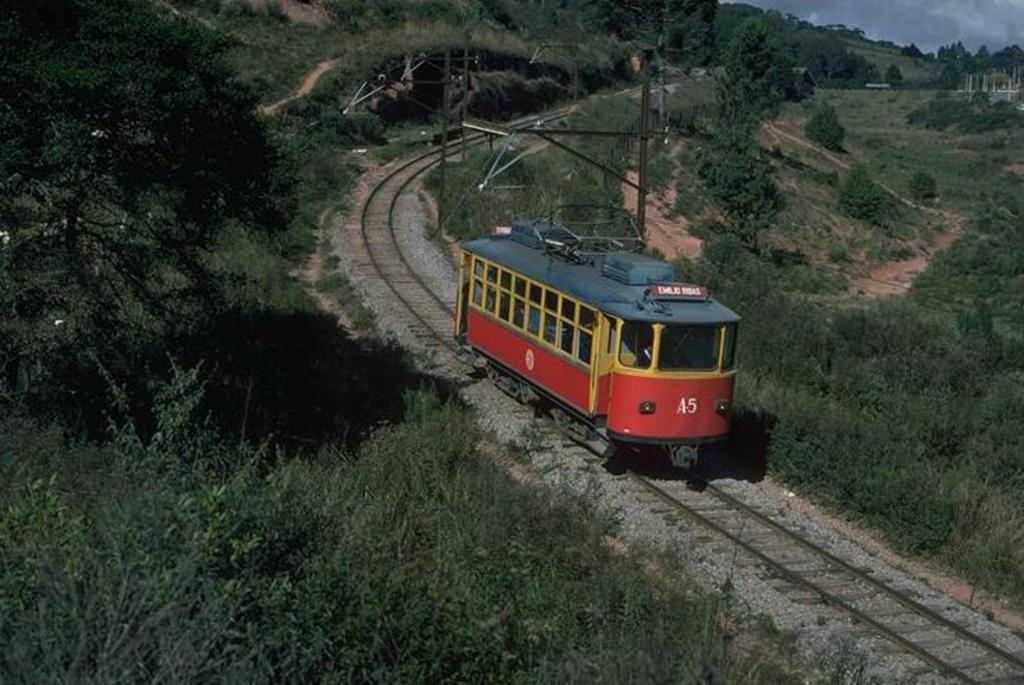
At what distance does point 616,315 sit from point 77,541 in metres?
8.95

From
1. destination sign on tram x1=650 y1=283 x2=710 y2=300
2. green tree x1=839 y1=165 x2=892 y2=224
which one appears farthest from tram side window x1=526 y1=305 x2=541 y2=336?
green tree x1=839 y1=165 x2=892 y2=224

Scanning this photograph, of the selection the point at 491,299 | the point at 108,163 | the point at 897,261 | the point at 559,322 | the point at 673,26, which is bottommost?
the point at 897,261

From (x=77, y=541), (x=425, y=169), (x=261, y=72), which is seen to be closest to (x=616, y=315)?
(x=77, y=541)

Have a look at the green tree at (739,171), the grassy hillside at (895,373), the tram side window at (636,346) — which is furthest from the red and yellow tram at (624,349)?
the green tree at (739,171)

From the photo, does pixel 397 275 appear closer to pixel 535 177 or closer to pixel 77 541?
pixel 535 177

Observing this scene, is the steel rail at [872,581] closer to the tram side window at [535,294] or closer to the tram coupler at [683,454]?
the tram coupler at [683,454]

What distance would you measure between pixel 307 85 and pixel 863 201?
77.1ft

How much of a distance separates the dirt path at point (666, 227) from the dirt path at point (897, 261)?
5.84m

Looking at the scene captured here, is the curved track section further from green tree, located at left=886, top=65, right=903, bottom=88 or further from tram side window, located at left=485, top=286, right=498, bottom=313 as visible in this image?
green tree, located at left=886, top=65, right=903, bottom=88

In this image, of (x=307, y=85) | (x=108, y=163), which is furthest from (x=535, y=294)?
(x=307, y=85)

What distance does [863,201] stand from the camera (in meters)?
55.0

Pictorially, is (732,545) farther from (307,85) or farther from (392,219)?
(307,85)

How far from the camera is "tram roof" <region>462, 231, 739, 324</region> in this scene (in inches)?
622

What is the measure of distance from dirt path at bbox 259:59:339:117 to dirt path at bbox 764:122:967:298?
21.4 metres
